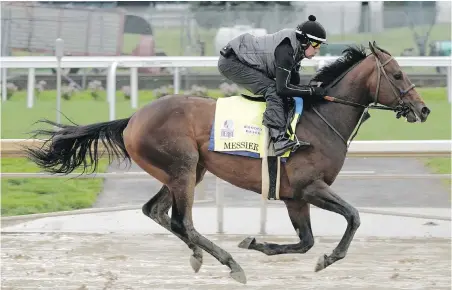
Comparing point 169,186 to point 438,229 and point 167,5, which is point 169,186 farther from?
point 167,5

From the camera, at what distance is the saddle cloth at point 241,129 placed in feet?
19.3

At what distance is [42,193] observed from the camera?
398 inches

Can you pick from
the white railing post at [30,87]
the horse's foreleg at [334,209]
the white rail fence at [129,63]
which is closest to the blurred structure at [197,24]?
the white rail fence at [129,63]

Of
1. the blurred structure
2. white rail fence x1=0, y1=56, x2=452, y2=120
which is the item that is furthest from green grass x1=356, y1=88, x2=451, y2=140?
the blurred structure

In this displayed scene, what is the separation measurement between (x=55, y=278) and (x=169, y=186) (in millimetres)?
1179

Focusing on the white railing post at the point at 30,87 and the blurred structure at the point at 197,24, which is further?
the blurred structure at the point at 197,24

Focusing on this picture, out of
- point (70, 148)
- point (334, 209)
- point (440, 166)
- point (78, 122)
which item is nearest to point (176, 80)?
point (78, 122)

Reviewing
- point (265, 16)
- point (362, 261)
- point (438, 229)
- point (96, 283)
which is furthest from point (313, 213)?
point (265, 16)

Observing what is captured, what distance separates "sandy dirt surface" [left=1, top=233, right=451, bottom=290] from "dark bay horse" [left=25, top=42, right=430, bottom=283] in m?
0.58

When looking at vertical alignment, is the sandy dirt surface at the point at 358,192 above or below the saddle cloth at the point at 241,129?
below

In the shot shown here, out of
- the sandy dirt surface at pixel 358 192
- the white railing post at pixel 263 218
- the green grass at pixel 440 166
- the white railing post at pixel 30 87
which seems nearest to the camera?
the white railing post at pixel 263 218

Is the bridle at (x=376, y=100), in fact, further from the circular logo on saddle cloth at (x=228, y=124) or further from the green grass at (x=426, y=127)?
the green grass at (x=426, y=127)

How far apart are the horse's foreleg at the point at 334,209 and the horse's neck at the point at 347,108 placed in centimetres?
42

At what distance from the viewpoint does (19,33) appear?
12438 millimetres
